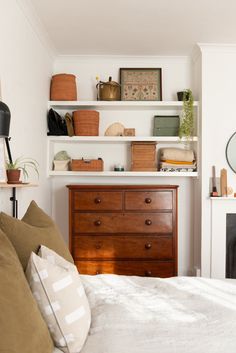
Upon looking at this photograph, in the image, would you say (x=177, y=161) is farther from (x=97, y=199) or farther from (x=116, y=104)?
(x=97, y=199)

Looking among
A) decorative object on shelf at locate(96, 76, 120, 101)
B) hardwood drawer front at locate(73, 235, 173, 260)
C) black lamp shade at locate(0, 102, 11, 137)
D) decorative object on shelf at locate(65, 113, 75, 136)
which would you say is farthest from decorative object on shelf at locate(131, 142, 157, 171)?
black lamp shade at locate(0, 102, 11, 137)

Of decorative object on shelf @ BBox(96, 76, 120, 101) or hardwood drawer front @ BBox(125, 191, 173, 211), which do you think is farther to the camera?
decorative object on shelf @ BBox(96, 76, 120, 101)

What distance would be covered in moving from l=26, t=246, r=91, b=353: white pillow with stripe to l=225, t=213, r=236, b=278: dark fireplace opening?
9.53ft

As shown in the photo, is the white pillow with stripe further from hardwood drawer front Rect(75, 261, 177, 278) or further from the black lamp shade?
hardwood drawer front Rect(75, 261, 177, 278)

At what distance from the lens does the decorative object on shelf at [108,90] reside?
4.24 m

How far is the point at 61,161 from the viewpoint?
4.30 meters

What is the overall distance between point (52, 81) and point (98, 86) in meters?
0.51

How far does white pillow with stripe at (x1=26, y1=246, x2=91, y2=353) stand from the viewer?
1415 millimetres

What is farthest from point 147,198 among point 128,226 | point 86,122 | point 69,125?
point 69,125

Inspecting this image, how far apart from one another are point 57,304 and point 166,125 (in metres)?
3.20

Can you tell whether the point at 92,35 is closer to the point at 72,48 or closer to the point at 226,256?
the point at 72,48

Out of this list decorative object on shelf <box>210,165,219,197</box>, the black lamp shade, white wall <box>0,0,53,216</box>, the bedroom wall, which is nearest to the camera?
the black lamp shade

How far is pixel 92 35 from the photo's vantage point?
12.5ft

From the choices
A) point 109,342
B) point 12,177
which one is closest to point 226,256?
point 12,177
